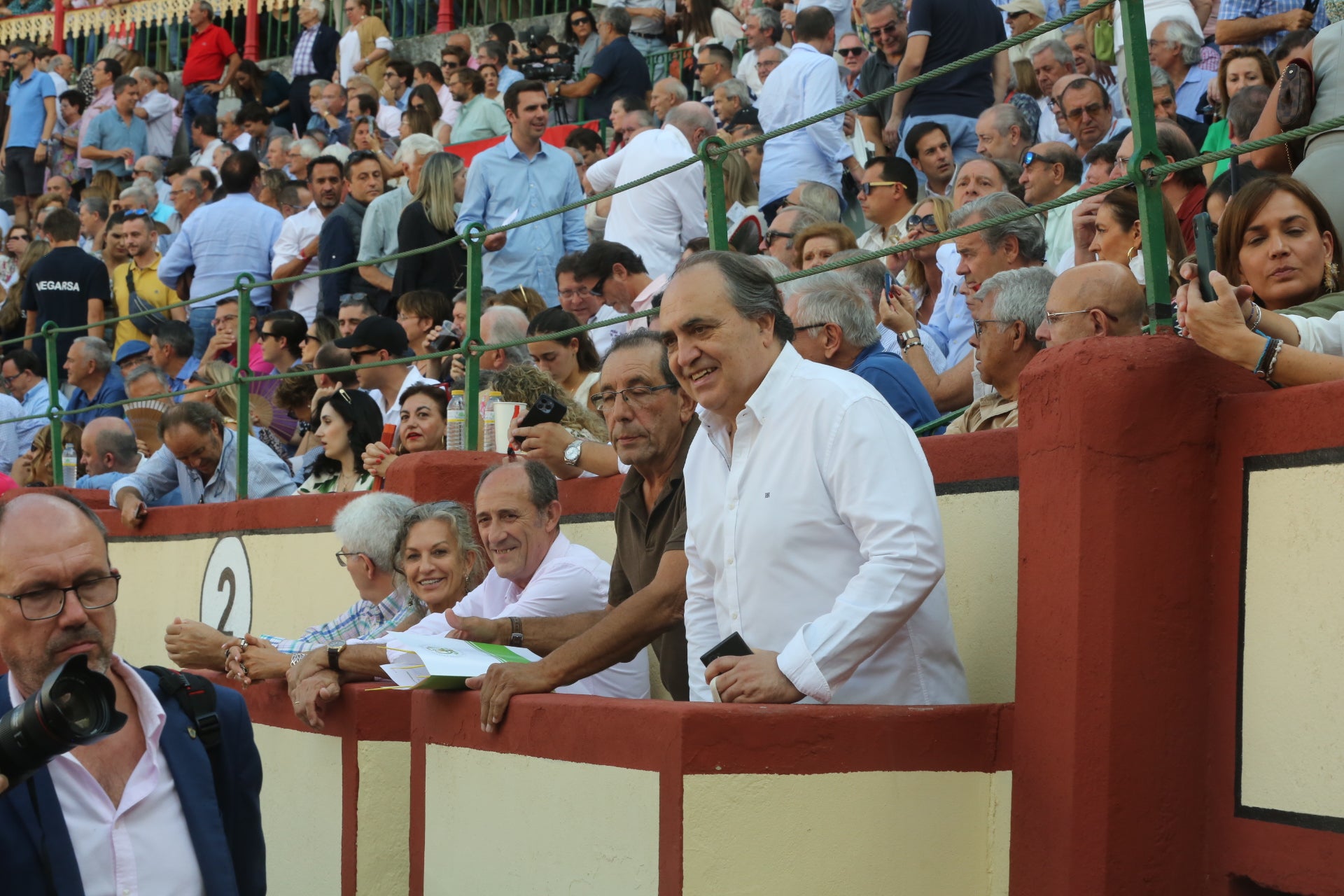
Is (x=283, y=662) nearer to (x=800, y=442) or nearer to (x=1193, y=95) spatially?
(x=800, y=442)

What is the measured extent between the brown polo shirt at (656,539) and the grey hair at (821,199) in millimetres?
3908

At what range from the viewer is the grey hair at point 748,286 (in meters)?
4.17

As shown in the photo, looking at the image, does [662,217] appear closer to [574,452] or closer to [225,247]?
[574,452]

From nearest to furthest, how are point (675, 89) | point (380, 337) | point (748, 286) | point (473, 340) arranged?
point (748, 286) < point (473, 340) < point (380, 337) < point (675, 89)

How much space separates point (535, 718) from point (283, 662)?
200 cm

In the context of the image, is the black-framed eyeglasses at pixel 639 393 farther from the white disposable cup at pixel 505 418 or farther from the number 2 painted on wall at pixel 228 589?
the number 2 painted on wall at pixel 228 589

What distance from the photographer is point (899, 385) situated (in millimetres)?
5320

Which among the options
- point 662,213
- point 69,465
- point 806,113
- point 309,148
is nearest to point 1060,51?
point 806,113

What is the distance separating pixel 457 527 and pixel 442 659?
140cm

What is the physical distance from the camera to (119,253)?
14586 millimetres

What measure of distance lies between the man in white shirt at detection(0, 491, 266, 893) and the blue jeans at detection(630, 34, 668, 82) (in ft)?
41.3

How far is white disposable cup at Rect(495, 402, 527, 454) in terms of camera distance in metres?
6.70

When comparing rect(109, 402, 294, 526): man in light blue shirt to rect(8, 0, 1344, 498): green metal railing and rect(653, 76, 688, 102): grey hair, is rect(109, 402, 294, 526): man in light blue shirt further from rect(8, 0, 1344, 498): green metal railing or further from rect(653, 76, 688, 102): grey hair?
rect(653, 76, 688, 102): grey hair

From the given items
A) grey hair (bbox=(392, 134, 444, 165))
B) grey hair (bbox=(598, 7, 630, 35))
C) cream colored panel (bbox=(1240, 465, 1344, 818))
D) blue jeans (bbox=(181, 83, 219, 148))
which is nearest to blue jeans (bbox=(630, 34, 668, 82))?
grey hair (bbox=(598, 7, 630, 35))
